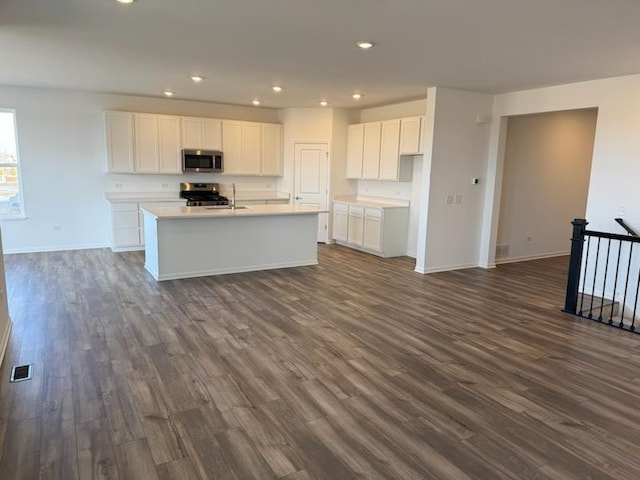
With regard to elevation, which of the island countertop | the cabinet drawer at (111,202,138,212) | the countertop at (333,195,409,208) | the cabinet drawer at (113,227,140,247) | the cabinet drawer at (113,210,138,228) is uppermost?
the countertop at (333,195,409,208)

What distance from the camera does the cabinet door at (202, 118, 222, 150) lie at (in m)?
8.11

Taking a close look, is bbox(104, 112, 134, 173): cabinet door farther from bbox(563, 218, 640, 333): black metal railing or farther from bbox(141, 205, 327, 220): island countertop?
bbox(563, 218, 640, 333): black metal railing

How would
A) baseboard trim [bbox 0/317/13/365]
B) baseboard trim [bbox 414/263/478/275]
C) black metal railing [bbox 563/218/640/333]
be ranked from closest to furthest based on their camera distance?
baseboard trim [bbox 0/317/13/365]
black metal railing [bbox 563/218/640/333]
baseboard trim [bbox 414/263/478/275]

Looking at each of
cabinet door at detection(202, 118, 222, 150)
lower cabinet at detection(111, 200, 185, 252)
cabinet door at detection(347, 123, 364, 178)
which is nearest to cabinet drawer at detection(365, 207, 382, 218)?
cabinet door at detection(347, 123, 364, 178)

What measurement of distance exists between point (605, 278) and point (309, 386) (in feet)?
12.9

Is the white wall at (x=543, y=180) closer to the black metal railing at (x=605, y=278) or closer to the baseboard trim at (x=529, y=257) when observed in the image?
the baseboard trim at (x=529, y=257)

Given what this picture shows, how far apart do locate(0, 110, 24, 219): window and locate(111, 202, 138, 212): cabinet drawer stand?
146cm

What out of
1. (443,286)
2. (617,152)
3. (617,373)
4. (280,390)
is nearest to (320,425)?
(280,390)

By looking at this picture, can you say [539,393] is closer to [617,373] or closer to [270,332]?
[617,373]

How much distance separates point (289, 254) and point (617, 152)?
14.6ft

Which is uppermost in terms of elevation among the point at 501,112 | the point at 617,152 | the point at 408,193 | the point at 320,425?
the point at 501,112

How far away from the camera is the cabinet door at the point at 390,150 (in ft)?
24.1

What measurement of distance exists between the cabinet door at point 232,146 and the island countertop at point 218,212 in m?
2.05

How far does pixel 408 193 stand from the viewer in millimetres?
7695
